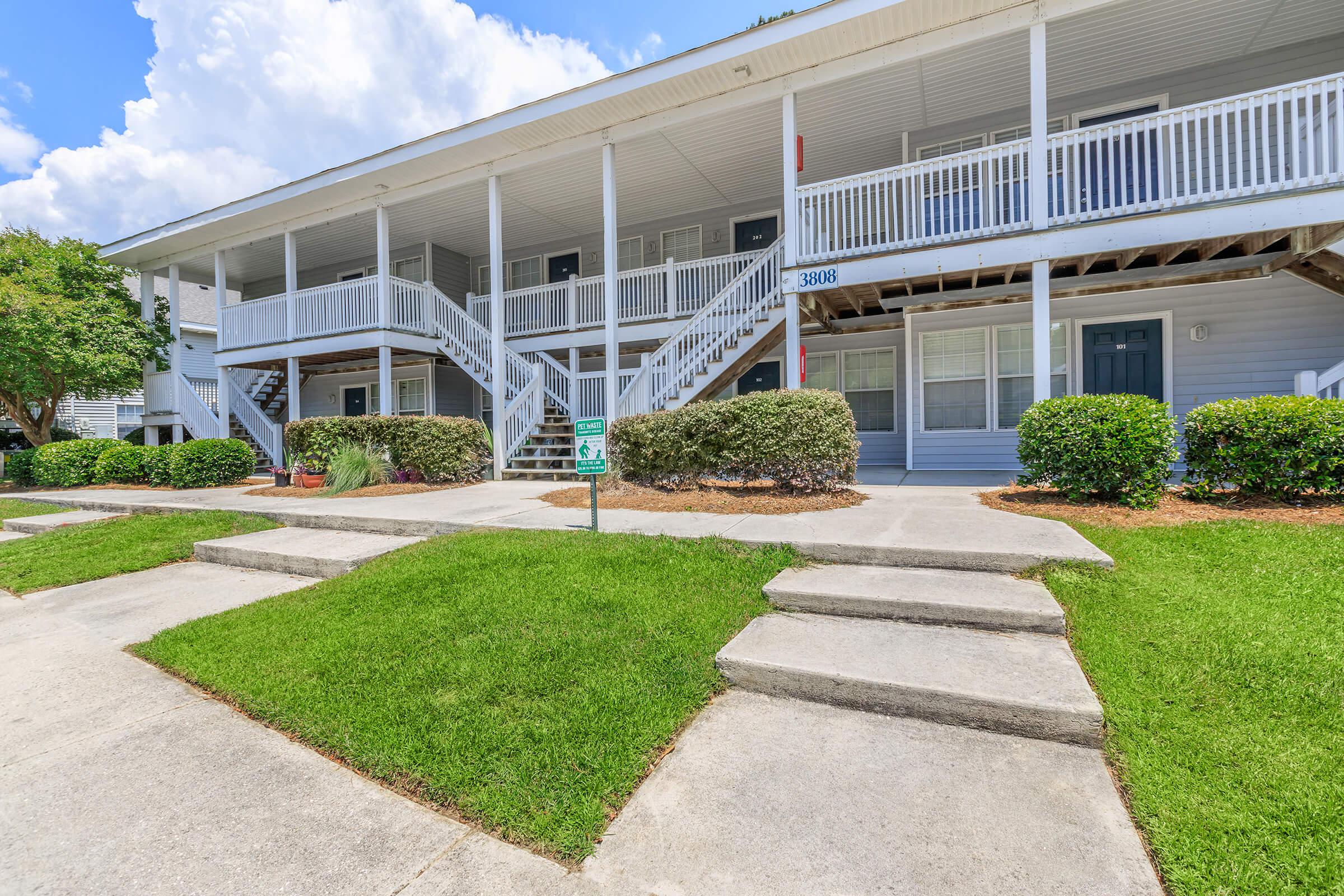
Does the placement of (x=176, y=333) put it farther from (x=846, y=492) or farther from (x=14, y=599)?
(x=846, y=492)

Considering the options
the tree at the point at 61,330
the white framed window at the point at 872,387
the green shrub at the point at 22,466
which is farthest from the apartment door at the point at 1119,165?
the green shrub at the point at 22,466

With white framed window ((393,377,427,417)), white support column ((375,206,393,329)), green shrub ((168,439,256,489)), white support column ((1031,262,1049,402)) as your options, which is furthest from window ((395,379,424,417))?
white support column ((1031,262,1049,402))

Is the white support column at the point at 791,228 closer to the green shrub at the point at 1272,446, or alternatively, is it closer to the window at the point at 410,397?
the green shrub at the point at 1272,446

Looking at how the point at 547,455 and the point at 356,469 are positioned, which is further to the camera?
the point at 547,455

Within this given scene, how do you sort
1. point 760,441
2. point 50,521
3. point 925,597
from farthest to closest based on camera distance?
point 50,521
point 760,441
point 925,597

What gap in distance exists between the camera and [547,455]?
1017 cm

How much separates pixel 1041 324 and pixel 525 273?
1141 cm

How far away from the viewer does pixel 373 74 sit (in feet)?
55.5

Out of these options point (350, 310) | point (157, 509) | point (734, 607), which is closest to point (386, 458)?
point (157, 509)

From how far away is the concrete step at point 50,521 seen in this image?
7.24m

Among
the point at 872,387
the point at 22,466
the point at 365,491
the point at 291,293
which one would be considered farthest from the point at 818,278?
the point at 22,466

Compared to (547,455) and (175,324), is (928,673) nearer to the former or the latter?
(547,455)

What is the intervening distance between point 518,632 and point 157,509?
7.36 meters

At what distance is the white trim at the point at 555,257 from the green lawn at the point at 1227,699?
1213 centimetres
